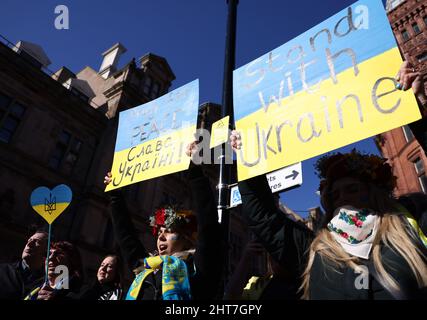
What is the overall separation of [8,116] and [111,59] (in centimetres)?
1352

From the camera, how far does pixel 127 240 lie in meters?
2.87

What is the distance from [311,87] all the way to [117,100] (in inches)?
736

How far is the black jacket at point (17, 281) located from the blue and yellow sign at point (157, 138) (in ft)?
3.60

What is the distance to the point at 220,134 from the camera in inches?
101

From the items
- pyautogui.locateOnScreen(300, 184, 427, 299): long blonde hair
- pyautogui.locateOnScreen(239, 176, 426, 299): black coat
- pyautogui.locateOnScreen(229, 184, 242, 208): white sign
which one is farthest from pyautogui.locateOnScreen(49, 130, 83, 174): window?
pyautogui.locateOnScreen(300, 184, 427, 299): long blonde hair

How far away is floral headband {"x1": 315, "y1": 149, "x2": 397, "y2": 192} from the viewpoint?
5.90ft

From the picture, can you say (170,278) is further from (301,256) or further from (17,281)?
(17,281)

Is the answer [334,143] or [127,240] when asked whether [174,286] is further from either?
[334,143]

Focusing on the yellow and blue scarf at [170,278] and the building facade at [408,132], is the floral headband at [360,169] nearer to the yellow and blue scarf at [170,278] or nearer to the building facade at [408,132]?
the yellow and blue scarf at [170,278]

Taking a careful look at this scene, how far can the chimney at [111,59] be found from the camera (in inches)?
987

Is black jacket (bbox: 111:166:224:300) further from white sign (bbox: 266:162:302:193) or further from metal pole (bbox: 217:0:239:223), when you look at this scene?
white sign (bbox: 266:162:302:193)

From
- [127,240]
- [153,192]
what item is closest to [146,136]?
[127,240]

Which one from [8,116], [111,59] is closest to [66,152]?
[8,116]

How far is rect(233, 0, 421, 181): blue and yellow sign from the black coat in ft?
0.71
